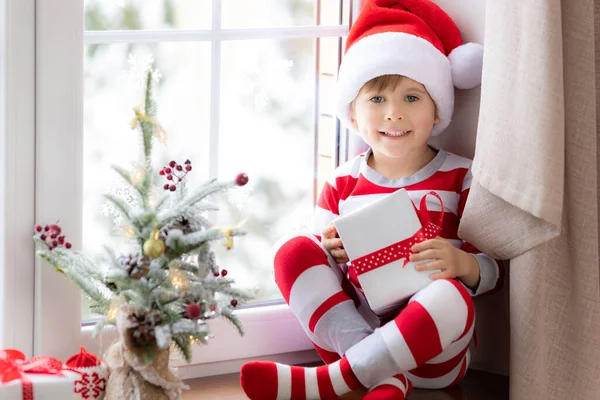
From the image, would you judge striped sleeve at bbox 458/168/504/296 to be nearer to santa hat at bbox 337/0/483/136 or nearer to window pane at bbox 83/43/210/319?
santa hat at bbox 337/0/483/136

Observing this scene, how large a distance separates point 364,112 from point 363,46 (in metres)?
0.13

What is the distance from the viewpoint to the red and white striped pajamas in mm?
1509

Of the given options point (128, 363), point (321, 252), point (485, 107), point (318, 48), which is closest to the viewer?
point (128, 363)

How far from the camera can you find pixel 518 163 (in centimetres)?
144

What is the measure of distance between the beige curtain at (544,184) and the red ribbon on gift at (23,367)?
0.77 meters

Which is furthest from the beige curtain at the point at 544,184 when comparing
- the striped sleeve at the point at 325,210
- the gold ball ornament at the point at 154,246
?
the gold ball ornament at the point at 154,246

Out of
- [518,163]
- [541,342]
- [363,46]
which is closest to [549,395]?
[541,342]

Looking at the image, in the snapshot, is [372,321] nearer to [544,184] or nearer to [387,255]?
[387,255]

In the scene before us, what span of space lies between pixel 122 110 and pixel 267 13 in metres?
0.37

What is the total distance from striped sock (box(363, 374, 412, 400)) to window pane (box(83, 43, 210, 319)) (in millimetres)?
557

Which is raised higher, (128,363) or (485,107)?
(485,107)

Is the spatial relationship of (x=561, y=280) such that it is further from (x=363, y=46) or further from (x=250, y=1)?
(x=250, y=1)

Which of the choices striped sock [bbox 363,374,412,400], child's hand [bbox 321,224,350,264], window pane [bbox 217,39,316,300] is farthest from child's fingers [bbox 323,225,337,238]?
striped sock [bbox 363,374,412,400]

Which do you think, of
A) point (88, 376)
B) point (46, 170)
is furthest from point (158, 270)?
point (46, 170)
